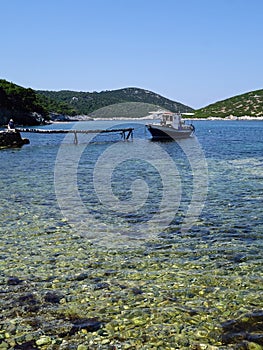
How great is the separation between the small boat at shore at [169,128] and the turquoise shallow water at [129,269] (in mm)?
42695

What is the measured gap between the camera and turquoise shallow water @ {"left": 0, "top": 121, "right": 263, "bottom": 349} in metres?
6.12

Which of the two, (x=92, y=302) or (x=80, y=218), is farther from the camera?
(x=80, y=218)

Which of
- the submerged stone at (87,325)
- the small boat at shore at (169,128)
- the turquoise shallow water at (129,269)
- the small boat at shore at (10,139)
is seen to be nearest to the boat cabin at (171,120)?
the small boat at shore at (169,128)

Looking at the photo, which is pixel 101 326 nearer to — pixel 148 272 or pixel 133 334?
pixel 133 334

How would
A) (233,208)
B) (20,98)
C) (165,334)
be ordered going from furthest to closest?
1. (20,98)
2. (233,208)
3. (165,334)

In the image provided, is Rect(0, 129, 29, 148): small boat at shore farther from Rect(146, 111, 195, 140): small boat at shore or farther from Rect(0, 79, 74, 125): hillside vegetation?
Rect(0, 79, 74, 125): hillside vegetation

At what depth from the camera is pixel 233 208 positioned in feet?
46.1

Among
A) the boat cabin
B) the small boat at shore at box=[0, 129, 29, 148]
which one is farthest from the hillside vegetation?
the small boat at shore at box=[0, 129, 29, 148]

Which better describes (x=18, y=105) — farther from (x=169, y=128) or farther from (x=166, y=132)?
(x=169, y=128)

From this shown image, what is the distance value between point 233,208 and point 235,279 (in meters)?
6.33

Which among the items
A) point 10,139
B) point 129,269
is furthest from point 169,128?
point 129,269

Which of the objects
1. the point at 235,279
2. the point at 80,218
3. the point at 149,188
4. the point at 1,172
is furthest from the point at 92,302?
the point at 1,172

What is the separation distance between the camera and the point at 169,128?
198ft

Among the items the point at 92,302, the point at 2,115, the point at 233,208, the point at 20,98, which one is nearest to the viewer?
the point at 92,302
